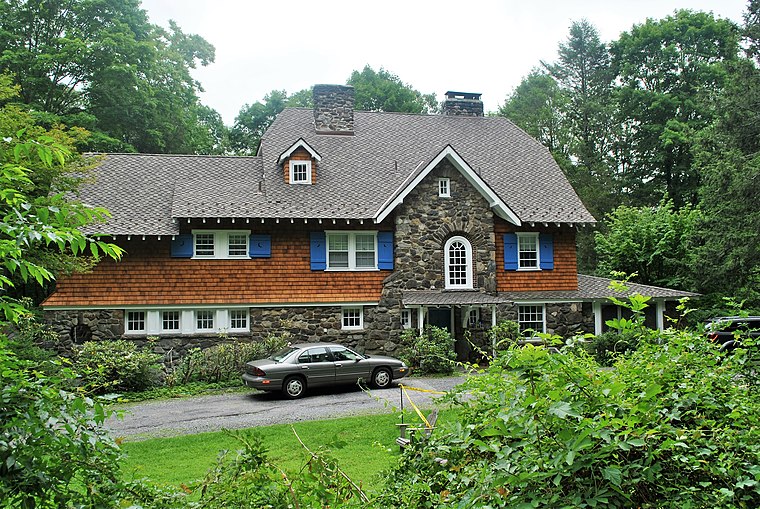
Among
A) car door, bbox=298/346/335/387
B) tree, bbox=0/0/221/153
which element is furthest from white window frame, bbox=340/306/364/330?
tree, bbox=0/0/221/153

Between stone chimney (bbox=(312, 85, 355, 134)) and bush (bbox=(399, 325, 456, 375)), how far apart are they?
10.0m

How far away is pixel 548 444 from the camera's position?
3.13m

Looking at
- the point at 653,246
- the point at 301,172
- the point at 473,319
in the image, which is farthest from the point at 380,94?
the point at 473,319

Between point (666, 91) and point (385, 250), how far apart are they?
1142 inches

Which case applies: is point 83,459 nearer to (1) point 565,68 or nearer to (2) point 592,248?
(2) point 592,248

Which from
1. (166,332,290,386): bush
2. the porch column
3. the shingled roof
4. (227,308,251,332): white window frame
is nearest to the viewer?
(166,332,290,386): bush

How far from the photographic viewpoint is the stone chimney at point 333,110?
2634cm

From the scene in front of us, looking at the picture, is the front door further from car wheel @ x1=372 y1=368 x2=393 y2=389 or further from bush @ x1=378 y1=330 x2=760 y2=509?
bush @ x1=378 y1=330 x2=760 y2=509

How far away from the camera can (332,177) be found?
23391 mm

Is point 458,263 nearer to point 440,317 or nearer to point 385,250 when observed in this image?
point 440,317

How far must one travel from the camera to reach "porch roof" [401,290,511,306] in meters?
20.7

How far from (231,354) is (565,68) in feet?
130

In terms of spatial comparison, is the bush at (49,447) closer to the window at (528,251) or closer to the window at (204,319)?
the window at (204,319)

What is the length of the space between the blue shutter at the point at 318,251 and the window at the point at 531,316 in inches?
292
